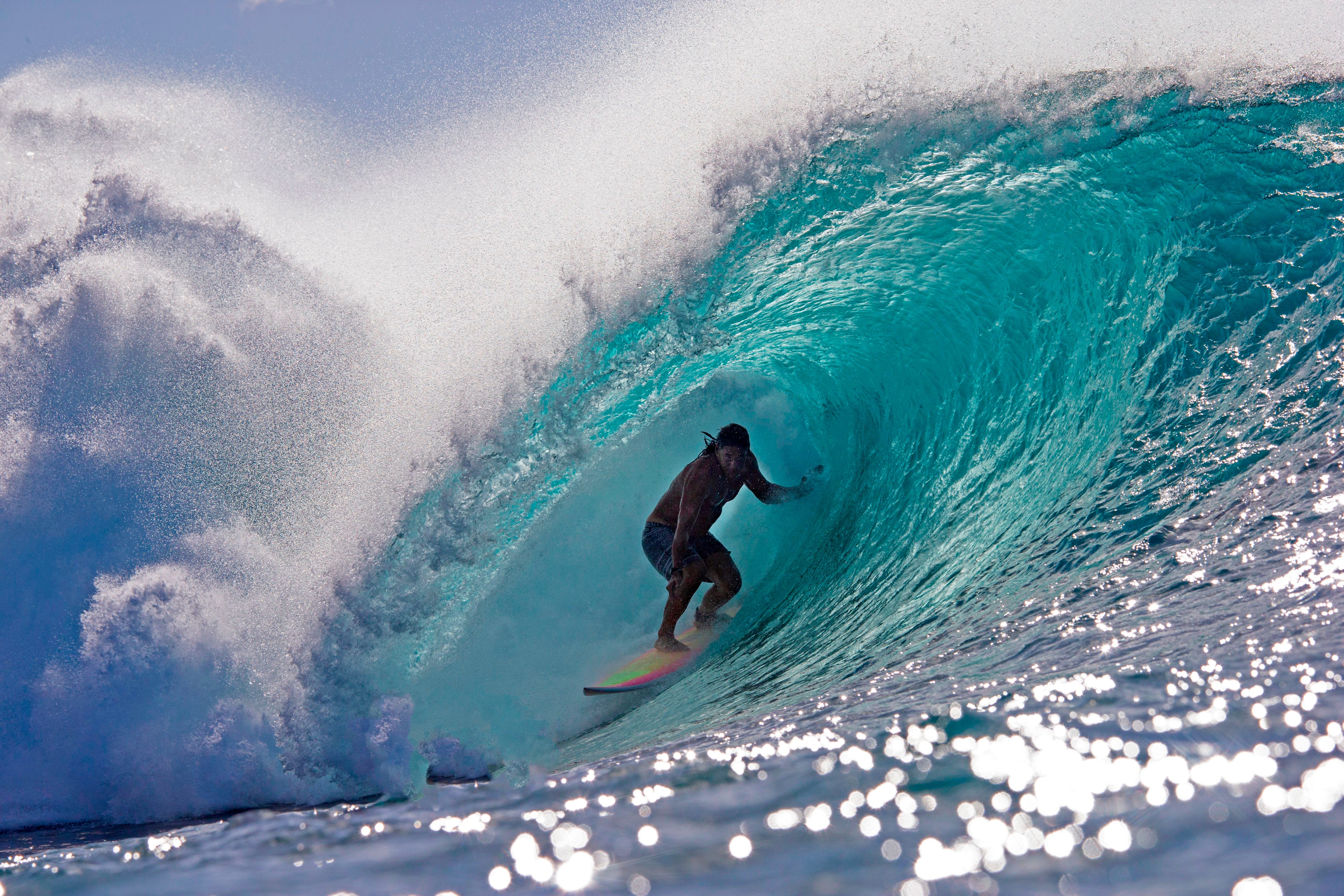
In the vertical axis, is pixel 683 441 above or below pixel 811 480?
above

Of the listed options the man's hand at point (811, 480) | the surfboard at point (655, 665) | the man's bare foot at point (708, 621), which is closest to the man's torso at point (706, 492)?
the man's bare foot at point (708, 621)

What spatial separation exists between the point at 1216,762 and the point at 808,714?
3.93ft

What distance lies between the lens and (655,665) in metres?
5.40

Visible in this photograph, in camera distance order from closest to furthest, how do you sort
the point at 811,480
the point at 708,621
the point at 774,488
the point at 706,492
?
1. the point at 706,492
2. the point at 708,621
3. the point at 774,488
4. the point at 811,480

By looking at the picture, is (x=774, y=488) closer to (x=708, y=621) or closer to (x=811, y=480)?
(x=811, y=480)

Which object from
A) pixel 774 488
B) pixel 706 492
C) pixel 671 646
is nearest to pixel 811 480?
pixel 774 488

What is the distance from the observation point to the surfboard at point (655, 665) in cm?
524

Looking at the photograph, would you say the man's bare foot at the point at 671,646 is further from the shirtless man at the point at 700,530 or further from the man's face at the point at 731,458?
the man's face at the point at 731,458

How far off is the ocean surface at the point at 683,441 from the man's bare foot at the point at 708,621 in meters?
0.24

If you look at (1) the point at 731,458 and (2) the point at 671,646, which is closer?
(1) the point at 731,458

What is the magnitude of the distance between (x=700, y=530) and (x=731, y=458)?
53 centimetres

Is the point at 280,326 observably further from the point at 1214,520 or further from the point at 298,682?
the point at 1214,520

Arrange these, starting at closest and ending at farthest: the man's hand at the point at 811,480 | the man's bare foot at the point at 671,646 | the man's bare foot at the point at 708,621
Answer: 1. the man's bare foot at the point at 671,646
2. the man's bare foot at the point at 708,621
3. the man's hand at the point at 811,480

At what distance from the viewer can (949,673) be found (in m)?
2.85
